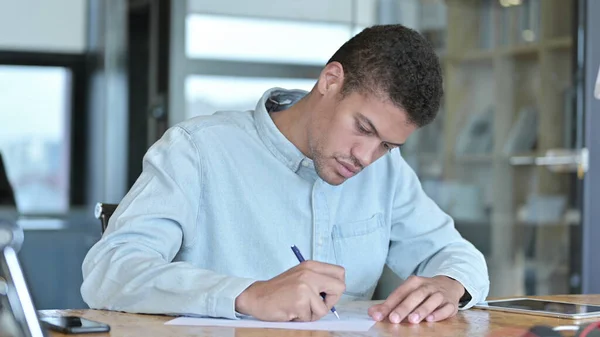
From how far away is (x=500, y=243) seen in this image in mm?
3525

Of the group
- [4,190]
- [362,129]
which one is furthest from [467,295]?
[4,190]

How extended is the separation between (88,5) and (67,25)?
179 mm

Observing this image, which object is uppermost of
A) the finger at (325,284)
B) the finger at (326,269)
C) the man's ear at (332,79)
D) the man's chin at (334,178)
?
the man's ear at (332,79)

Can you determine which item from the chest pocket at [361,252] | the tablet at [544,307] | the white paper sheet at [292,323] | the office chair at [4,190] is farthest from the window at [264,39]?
the white paper sheet at [292,323]

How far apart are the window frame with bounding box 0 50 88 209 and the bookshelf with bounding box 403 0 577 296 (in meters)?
2.67

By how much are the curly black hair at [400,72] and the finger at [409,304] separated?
313 mm

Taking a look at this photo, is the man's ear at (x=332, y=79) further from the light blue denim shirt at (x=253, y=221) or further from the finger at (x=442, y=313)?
the finger at (x=442, y=313)

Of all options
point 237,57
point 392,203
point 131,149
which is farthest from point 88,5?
point 392,203

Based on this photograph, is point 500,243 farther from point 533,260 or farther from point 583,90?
point 583,90

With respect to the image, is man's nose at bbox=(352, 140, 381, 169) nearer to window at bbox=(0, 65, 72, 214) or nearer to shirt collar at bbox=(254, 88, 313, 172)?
shirt collar at bbox=(254, 88, 313, 172)

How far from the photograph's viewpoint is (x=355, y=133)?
1.60 metres

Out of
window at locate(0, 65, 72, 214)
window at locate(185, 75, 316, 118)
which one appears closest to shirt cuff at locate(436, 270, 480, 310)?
window at locate(185, 75, 316, 118)

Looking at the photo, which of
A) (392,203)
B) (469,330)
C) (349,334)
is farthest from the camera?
(392,203)

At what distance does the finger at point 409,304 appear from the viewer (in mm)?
1406
